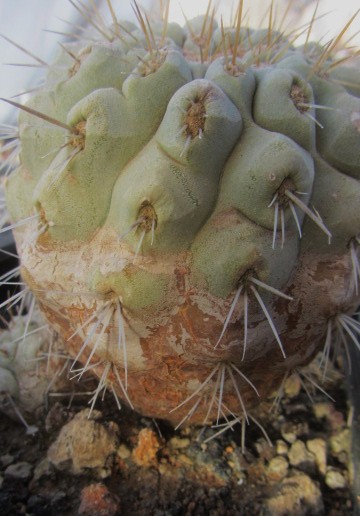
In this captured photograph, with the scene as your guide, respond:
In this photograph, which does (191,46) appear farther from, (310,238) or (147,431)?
(147,431)

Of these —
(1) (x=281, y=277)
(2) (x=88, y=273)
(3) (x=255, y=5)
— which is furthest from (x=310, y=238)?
(3) (x=255, y=5)

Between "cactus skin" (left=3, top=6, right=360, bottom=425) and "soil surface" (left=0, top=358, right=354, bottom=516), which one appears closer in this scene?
"cactus skin" (left=3, top=6, right=360, bottom=425)

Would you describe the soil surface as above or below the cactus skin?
below

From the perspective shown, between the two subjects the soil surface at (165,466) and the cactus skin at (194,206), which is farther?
the soil surface at (165,466)

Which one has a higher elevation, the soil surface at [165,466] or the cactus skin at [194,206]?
the cactus skin at [194,206]
